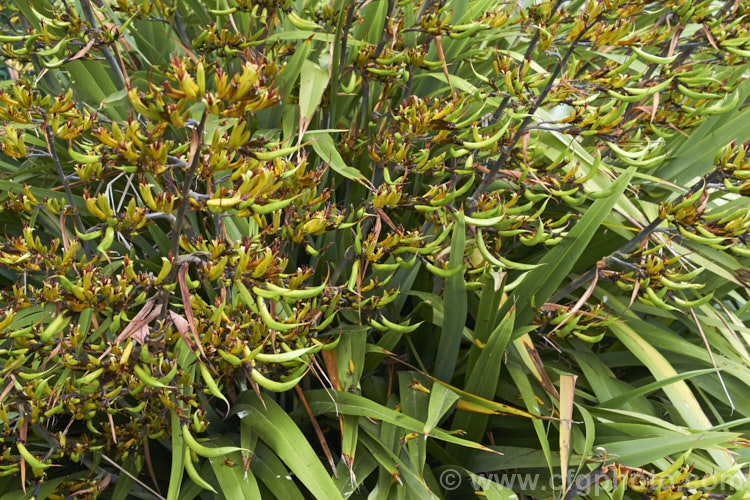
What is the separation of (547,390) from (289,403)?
63 centimetres

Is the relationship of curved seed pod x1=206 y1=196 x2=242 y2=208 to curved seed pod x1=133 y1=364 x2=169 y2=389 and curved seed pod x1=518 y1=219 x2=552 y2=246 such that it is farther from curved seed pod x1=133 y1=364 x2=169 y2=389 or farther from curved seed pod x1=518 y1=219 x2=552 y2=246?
curved seed pod x1=518 y1=219 x2=552 y2=246

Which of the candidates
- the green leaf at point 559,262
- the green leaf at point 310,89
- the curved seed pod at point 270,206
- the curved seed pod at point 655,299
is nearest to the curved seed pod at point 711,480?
the curved seed pod at point 655,299

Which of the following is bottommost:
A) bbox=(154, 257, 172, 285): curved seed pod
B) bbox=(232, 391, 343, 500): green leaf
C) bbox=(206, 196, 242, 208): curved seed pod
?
bbox=(232, 391, 343, 500): green leaf

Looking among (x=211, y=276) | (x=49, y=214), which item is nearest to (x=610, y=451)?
(x=211, y=276)

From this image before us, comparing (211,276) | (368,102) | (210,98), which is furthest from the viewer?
(368,102)

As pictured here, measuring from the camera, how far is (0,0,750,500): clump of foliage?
2.73 feet

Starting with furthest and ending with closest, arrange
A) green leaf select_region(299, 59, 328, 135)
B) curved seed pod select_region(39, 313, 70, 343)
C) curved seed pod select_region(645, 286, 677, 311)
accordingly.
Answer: green leaf select_region(299, 59, 328, 135), curved seed pod select_region(645, 286, 677, 311), curved seed pod select_region(39, 313, 70, 343)

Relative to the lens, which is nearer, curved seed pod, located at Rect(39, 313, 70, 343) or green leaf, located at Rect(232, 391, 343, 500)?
curved seed pod, located at Rect(39, 313, 70, 343)

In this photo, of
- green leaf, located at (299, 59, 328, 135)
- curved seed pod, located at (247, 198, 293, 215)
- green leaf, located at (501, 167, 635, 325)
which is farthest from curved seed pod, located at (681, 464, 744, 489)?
green leaf, located at (299, 59, 328, 135)

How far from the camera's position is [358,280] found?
3.55ft

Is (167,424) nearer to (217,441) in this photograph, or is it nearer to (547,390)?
(217,441)

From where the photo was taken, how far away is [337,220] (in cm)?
103

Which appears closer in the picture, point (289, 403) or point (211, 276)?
point (211, 276)

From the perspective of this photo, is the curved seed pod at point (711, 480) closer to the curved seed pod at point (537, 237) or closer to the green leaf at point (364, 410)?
the green leaf at point (364, 410)
